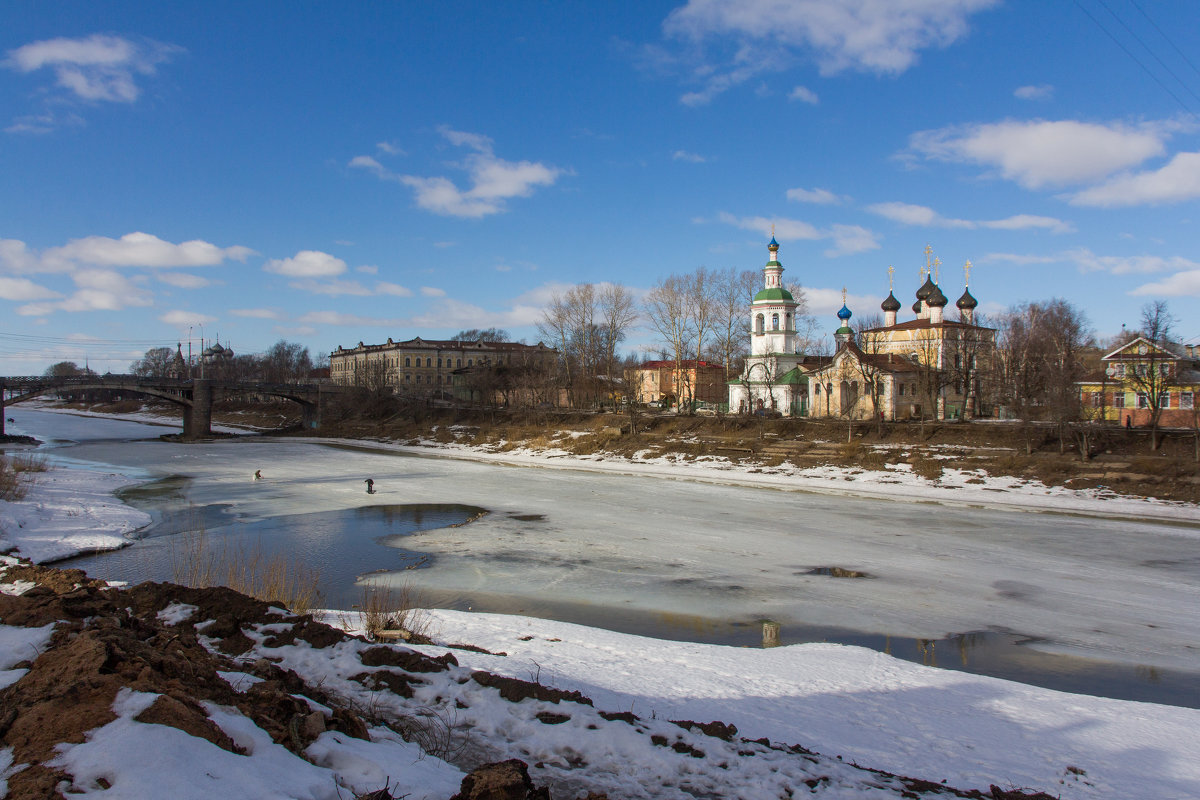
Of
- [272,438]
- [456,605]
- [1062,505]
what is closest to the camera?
[456,605]

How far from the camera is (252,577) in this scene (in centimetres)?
1162

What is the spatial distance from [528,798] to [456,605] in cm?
893

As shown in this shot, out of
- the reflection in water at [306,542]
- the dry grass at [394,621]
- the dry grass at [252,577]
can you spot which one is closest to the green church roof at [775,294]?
the reflection in water at [306,542]

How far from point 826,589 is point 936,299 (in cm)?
5509

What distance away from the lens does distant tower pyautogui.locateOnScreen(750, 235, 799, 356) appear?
201 ft

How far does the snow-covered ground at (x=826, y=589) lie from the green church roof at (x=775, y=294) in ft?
94.9

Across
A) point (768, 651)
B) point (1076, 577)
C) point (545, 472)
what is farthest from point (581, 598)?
point (545, 472)

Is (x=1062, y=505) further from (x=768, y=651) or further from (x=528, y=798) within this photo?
(x=528, y=798)

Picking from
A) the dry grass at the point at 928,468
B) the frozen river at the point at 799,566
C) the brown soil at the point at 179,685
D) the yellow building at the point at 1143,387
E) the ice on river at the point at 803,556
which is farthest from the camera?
the yellow building at the point at 1143,387

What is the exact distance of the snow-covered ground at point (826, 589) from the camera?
6.94m

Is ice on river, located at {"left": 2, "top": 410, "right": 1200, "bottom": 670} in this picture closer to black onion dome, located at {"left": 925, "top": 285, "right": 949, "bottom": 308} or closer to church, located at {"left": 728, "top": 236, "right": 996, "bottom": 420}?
church, located at {"left": 728, "top": 236, "right": 996, "bottom": 420}

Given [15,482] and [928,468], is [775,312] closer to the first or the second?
[928,468]

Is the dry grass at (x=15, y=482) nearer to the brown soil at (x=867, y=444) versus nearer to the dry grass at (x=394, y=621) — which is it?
the dry grass at (x=394, y=621)

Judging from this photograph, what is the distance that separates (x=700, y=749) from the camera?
5949 millimetres
